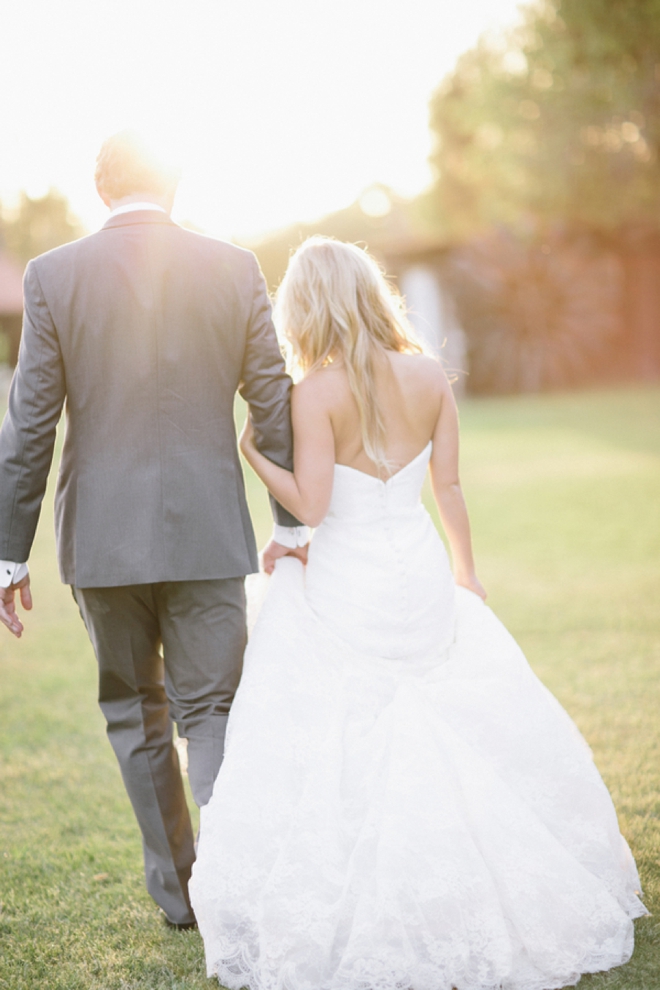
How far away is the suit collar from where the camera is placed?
8.61ft

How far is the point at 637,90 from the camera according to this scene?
62.2 feet

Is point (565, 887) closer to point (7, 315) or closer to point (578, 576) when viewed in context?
point (578, 576)

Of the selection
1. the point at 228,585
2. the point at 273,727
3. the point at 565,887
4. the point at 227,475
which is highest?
the point at 227,475

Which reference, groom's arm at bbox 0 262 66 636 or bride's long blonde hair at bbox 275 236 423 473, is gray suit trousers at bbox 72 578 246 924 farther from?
bride's long blonde hair at bbox 275 236 423 473

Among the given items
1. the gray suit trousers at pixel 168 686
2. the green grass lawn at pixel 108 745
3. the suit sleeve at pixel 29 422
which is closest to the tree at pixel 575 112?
the green grass lawn at pixel 108 745

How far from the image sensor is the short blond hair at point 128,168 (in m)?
2.60

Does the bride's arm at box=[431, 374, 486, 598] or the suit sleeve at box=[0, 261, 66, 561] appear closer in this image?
the suit sleeve at box=[0, 261, 66, 561]

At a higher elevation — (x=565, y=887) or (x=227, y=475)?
(x=227, y=475)

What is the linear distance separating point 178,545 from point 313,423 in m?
0.55

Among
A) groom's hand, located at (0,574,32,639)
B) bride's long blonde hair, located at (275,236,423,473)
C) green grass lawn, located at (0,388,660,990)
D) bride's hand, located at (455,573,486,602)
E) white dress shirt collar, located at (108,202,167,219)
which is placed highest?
white dress shirt collar, located at (108,202,167,219)

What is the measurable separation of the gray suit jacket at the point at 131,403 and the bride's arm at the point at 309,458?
0.73 feet

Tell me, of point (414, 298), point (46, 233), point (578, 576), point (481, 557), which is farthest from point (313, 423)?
point (46, 233)

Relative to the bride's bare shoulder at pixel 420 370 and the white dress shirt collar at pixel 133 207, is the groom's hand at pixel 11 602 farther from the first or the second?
the bride's bare shoulder at pixel 420 370

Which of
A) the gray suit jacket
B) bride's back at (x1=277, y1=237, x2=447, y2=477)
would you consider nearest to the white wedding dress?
bride's back at (x1=277, y1=237, x2=447, y2=477)
